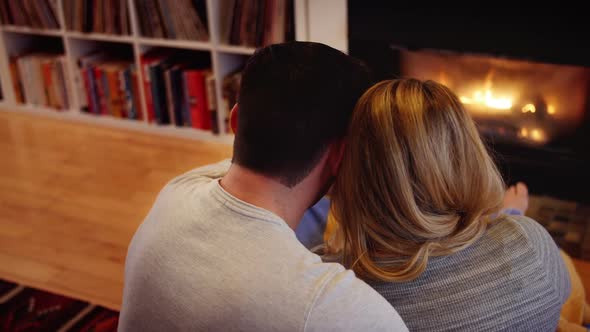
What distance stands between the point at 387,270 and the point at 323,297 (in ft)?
0.88

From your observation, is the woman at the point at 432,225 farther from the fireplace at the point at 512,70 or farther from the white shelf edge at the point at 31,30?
the white shelf edge at the point at 31,30

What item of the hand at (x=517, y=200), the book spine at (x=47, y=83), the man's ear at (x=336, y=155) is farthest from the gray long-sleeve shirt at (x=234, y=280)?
the book spine at (x=47, y=83)

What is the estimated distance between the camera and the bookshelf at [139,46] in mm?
2766

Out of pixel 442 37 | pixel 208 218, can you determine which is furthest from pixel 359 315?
pixel 442 37

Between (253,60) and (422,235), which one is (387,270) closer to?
(422,235)

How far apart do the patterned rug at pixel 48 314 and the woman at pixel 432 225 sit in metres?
1.21

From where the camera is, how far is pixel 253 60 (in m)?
0.96

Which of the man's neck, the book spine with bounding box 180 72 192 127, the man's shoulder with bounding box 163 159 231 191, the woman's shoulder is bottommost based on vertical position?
the book spine with bounding box 180 72 192 127

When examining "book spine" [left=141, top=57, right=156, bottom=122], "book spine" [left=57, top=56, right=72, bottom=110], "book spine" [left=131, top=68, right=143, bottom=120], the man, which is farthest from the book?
the man

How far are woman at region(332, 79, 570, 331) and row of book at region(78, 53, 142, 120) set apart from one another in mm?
2607

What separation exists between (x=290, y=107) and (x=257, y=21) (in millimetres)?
2154

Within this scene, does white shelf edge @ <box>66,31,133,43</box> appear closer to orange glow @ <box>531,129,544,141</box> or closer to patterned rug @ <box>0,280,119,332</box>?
patterned rug @ <box>0,280,119,332</box>

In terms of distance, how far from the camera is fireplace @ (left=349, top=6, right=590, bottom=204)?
2.33m

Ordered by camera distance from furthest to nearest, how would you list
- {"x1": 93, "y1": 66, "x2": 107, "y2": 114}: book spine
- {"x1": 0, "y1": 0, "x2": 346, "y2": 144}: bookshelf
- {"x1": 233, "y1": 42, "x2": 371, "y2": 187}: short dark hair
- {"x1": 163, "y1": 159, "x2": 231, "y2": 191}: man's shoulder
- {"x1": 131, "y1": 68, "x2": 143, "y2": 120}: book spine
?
1. {"x1": 93, "y1": 66, "x2": 107, "y2": 114}: book spine
2. {"x1": 131, "y1": 68, "x2": 143, "y2": 120}: book spine
3. {"x1": 0, "y1": 0, "x2": 346, "y2": 144}: bookshelf
4. {"x1": 163, "y1": 159, "x2": 231, "y2": 191}: man's shoulder
5. {"x1": 233, "y1": 42, "x2": 371, "y2": 187}: short dark hair
